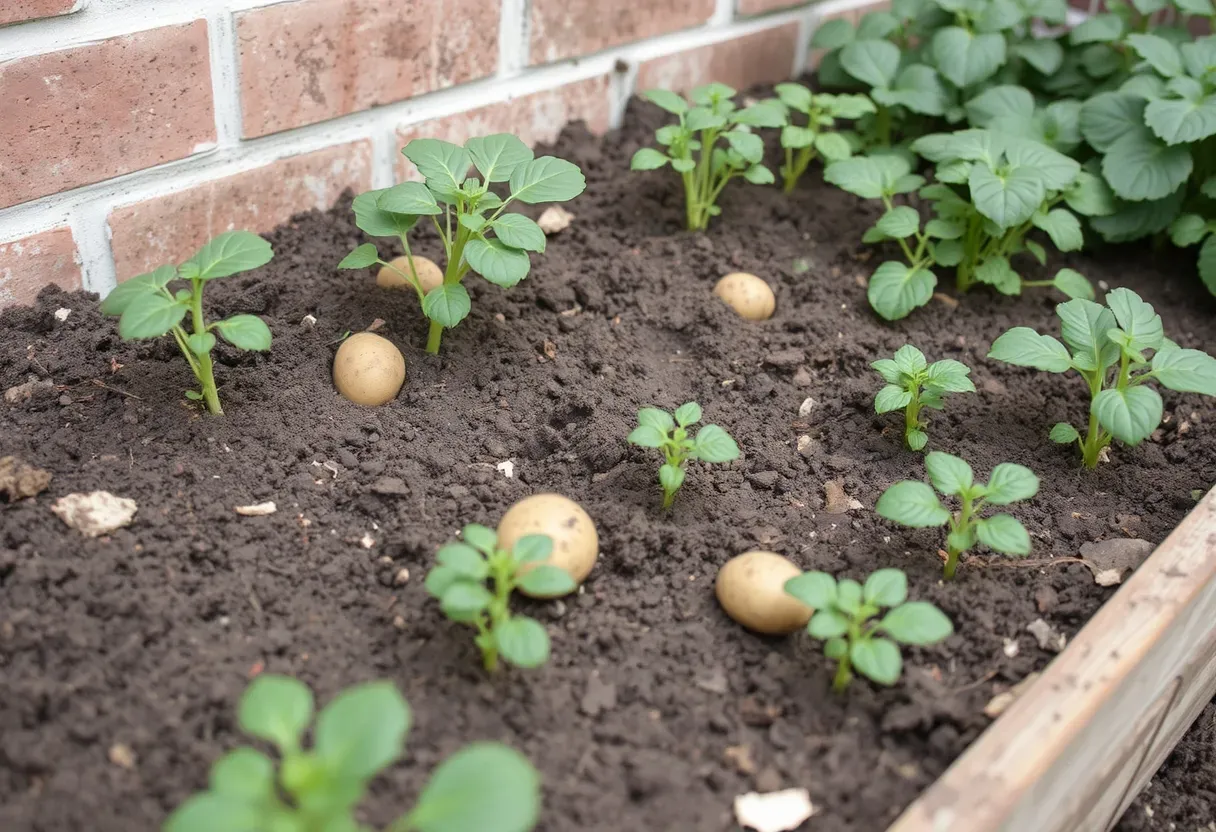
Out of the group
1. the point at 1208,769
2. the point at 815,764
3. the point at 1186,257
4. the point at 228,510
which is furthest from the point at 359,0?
the point at 1208,769

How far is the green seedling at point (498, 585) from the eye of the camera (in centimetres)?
121

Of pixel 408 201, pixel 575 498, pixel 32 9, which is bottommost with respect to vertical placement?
pixel 575 498

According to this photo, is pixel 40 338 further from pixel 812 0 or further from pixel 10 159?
pixel 812 0

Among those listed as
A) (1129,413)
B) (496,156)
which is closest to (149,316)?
(496,156)

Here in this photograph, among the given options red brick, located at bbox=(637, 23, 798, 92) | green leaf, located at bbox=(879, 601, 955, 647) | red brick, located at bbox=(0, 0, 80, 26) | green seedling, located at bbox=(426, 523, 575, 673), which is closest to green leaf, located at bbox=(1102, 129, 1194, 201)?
red brick, located at bbox=(637, 23, 798, 92)

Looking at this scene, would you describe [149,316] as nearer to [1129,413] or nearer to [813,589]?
[813,589]

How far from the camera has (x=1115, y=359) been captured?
170cm

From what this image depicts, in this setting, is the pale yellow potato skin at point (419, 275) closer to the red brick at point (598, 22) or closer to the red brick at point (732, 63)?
the red brick at point (598, 22)

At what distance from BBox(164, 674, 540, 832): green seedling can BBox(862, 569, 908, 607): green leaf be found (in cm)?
51

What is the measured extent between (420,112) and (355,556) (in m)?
0.92

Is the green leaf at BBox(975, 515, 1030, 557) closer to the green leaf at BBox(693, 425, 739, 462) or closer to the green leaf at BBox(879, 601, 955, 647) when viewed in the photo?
the green leaf at BBox(879, 601, 955, 647)

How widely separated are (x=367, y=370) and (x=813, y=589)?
2.46ft

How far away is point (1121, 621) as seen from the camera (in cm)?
135

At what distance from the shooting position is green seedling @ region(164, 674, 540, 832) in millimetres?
939
